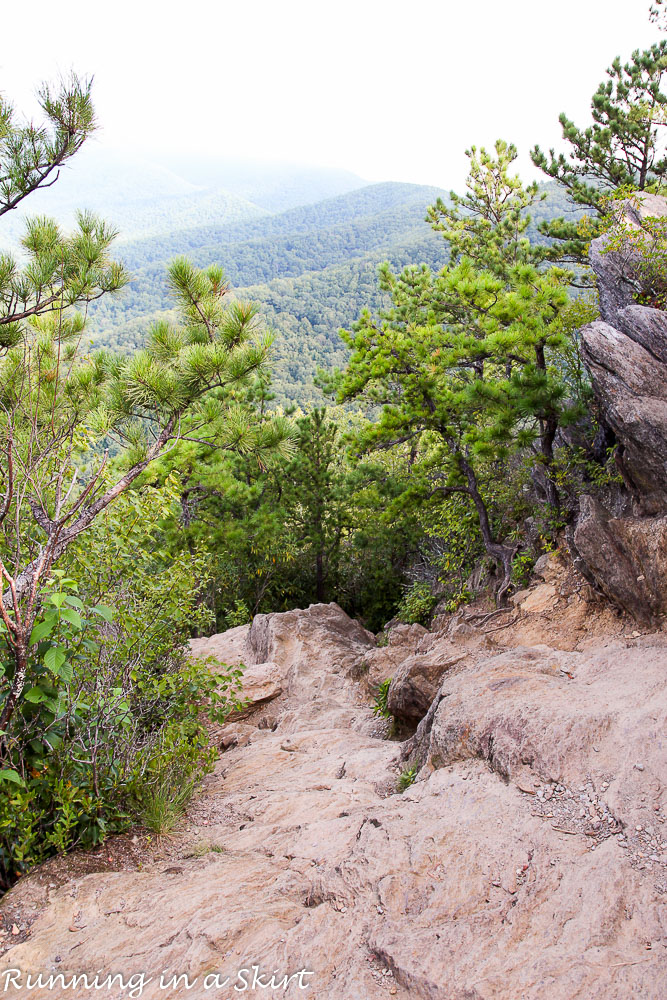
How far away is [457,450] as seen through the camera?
909 centimetres

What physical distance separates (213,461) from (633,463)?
28.4 ft

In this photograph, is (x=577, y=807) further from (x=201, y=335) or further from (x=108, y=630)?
(x=201, y=335)

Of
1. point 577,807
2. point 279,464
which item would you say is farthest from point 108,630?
point 279,464

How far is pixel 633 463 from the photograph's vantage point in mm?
6273

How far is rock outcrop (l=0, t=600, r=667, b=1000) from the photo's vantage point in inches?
102

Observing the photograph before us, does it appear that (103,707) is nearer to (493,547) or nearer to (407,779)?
(407,779)

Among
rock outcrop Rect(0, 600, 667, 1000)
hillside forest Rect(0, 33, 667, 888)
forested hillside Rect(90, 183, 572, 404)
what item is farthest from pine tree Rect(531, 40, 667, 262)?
forested hillside Rect(90, 183, 572, 404)

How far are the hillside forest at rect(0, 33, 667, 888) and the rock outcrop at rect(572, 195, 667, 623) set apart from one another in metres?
0.75

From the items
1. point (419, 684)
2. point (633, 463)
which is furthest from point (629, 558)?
point (419, 684)

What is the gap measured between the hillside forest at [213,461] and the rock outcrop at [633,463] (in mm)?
747

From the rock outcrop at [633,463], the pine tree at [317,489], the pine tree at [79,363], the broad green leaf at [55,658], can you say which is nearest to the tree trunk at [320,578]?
the pine tree at [317,489]

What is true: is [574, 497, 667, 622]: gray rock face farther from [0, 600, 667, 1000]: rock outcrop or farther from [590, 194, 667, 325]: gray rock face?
[590, 194, 667, 325]: gray rock face

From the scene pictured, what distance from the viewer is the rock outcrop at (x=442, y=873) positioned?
258 centimetres

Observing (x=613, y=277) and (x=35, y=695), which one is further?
(x=613, y=277)
